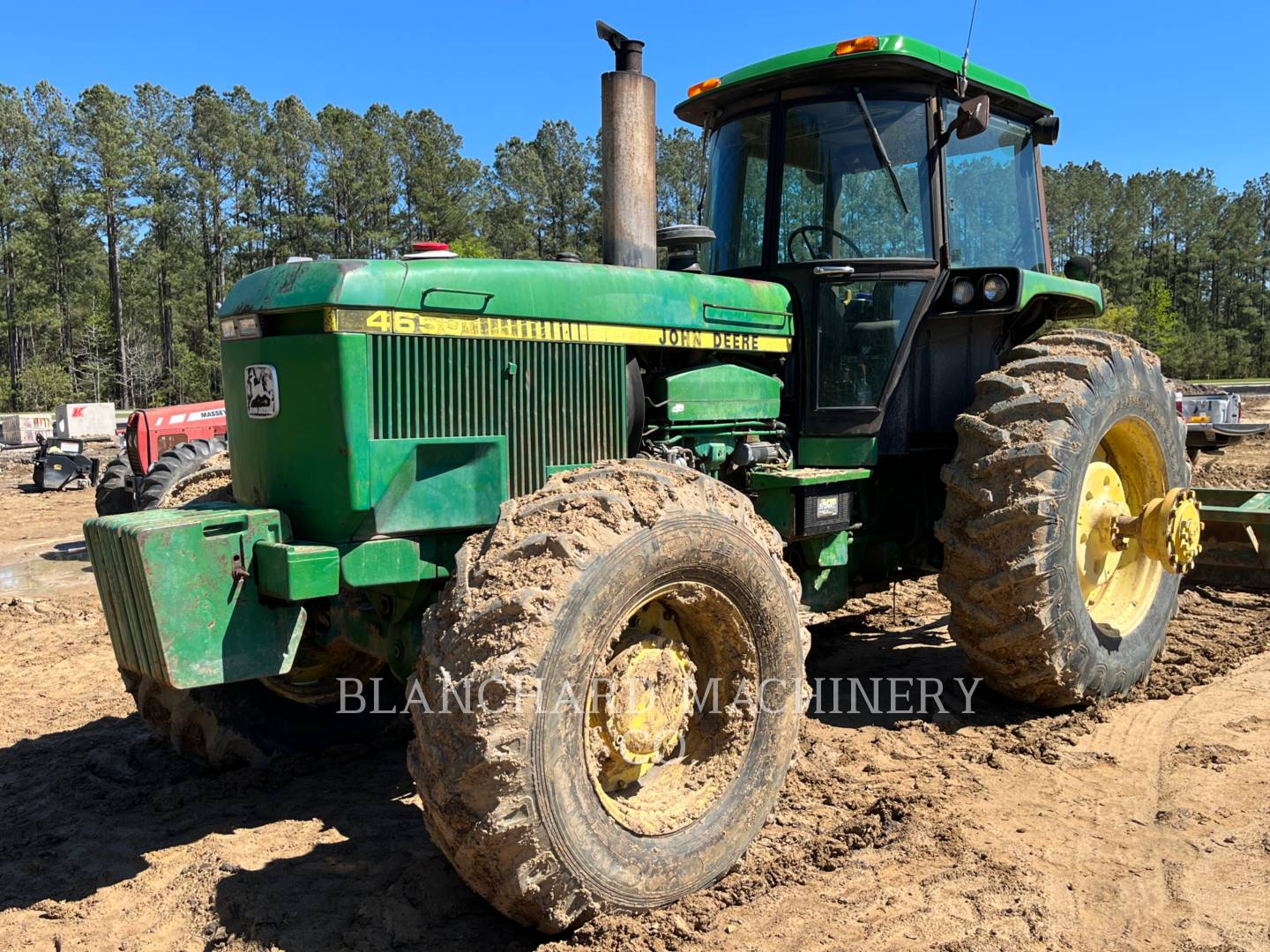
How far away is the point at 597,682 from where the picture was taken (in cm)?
319

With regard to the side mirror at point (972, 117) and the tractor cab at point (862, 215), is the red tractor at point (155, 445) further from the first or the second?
the side mirror at point (972, 117)

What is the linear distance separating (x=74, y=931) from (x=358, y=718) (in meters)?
1.67

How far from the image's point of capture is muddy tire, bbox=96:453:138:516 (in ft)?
34.2

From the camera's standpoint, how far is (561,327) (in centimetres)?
386

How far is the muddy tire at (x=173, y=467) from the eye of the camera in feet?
28.3

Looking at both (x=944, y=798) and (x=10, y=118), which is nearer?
(x=944, y=798)

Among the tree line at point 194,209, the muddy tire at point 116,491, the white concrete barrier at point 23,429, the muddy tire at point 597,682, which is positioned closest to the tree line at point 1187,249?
the tree line at point 194,209

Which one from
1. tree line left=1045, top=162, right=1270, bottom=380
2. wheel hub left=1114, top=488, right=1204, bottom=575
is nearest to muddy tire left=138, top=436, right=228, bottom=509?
wheel hub left=1114, top=488, right=1204, bottom=575

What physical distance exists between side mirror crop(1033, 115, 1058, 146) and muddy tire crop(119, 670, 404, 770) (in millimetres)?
4608

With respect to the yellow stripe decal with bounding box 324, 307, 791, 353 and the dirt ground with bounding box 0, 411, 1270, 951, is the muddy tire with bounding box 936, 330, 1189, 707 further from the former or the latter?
the yellow stripe decal with bounding box 324, 307, 791, 353

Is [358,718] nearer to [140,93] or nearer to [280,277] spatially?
[280,277]

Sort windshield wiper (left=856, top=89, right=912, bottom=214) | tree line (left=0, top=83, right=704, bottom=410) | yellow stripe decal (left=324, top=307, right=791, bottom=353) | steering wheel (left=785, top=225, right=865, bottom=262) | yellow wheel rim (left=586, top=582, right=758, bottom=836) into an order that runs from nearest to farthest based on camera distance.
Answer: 1. yellow wheel rim (left=586, top=582, right=758, bottom=836)
2. yellow stripe decal (left=324, top=307, right=791, bottom=353)
3. windshield wiper (left=856, top=89, right=912, bottom=214)
4. steering wheel (left=785, top=225, right=865, bottom=262)
5. tree line (left=0, top=83, right=704, bottom=410)

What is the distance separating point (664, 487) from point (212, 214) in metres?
56.9

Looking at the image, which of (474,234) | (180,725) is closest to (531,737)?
(180,725)
